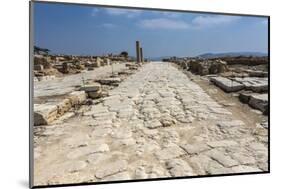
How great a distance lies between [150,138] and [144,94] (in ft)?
1.30

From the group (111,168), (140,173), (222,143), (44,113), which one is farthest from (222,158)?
(44,113)

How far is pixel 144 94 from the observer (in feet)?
12.1

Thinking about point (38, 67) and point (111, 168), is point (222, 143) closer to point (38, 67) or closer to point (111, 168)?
point (111, 168)

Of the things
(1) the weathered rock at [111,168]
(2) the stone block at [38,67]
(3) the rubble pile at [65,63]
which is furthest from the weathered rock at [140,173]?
(2) the stone block at [38,67]

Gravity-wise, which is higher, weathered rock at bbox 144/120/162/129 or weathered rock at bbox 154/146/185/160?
weathered rock at bbox 144/120/162/129

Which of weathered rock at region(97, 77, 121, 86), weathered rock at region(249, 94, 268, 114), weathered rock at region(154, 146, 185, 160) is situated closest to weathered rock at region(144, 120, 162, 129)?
weathered rock at region(154, 146, 185, 160)

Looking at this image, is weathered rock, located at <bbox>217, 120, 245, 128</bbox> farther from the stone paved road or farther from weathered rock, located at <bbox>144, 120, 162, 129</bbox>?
weathered rock, located at <bbox>144, 120, 162, 129</bbox>

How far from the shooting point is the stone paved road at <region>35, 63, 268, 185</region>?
3.33 m

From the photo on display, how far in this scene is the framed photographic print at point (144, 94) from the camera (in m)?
3.31

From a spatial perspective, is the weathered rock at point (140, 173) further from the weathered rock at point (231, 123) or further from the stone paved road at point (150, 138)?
the weathered rock at point (231, 123)

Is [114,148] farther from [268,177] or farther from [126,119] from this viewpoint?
[268,177]

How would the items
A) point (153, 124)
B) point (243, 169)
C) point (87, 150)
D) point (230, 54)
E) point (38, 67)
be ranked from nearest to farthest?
point (38, 67) < point (87, 150) < point (153, 124) < point (243, 169) < point (230, 54)

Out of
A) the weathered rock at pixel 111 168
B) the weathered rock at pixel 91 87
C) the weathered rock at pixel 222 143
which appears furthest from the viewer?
the weathered rock at pixel 222 143

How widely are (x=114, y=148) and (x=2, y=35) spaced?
126 cm
